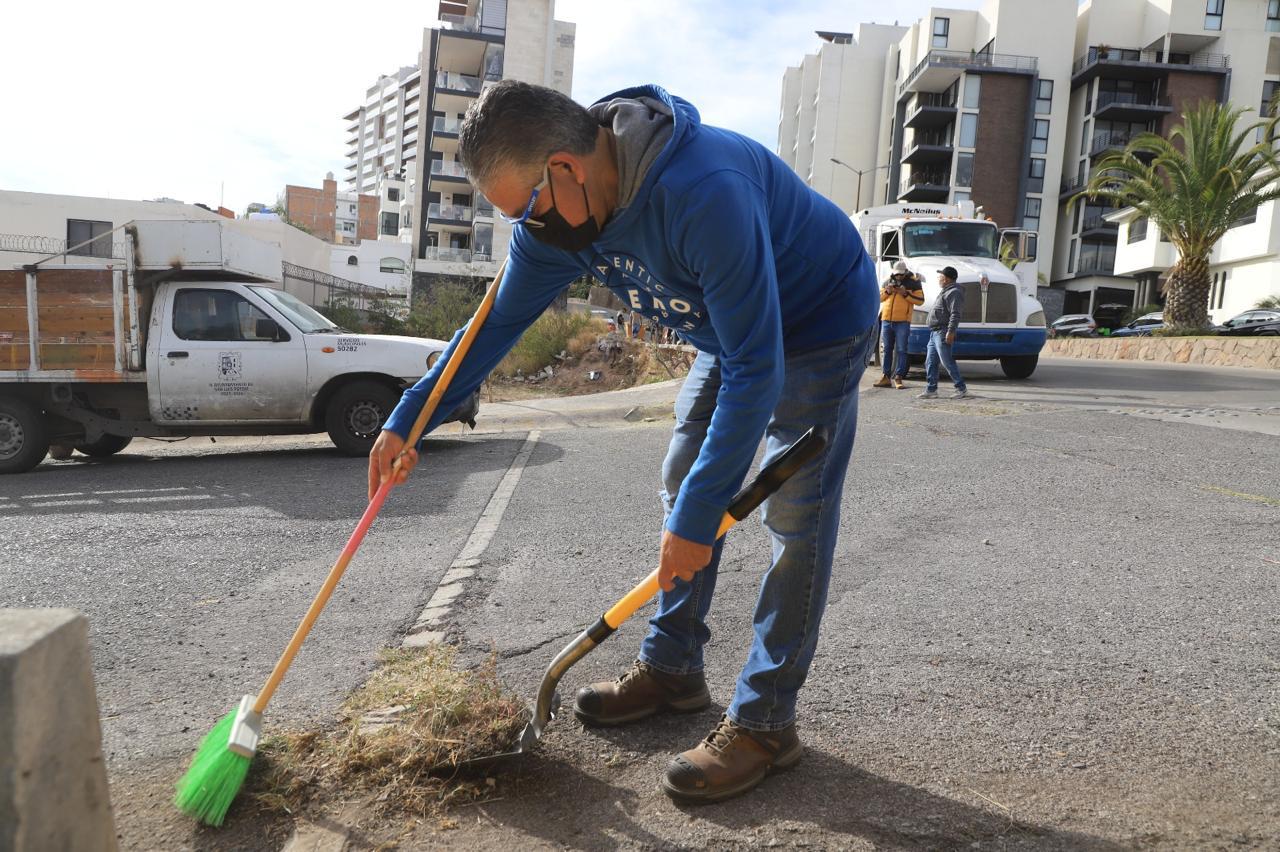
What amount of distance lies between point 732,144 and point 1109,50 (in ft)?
193

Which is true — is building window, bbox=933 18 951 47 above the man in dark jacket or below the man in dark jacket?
above

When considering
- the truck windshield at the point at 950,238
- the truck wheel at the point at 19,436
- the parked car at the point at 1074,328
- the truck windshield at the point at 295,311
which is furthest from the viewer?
the parked car at the point at 1074,328

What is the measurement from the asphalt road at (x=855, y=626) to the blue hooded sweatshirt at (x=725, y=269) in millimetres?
919

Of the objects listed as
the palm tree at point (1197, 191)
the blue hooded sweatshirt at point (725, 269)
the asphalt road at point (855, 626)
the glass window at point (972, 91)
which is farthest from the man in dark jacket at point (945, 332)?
the glass window at point (972, 91)

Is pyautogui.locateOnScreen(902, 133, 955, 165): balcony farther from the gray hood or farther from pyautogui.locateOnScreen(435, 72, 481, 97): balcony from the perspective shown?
the gray hood

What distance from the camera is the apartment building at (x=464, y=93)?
162ft

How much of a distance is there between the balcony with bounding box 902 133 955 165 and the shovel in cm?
5637

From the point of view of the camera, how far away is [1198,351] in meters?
20.4

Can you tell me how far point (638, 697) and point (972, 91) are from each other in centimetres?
5711

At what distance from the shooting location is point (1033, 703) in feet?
9.11

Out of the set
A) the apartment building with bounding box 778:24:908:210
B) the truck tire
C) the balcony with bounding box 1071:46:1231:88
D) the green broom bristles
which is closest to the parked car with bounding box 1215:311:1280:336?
the truck tire

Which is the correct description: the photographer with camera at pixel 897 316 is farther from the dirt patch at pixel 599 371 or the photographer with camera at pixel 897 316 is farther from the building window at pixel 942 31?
the building window at pixel 942 31

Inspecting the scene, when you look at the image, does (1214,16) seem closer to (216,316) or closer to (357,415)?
(357,415)

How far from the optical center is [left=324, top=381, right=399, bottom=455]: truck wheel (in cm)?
856
